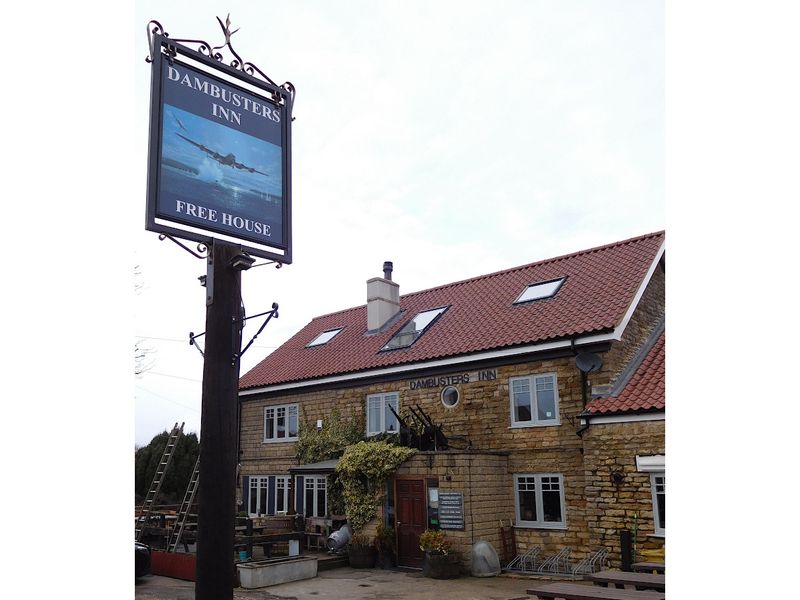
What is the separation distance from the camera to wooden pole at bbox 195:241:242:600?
22.0 ft

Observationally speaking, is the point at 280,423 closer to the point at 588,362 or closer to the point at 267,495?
the point at 267,495

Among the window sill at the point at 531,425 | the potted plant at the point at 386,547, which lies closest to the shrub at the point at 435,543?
the potted plant at the point at 386,547

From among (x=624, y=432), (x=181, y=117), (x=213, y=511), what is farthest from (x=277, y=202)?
(x=624, y=432)

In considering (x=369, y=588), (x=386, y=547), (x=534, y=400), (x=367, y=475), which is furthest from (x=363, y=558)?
(x=534, y=400)

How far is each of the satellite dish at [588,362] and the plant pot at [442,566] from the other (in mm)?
5173

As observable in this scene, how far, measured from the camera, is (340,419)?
70.8ft

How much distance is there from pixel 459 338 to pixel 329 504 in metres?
6.15

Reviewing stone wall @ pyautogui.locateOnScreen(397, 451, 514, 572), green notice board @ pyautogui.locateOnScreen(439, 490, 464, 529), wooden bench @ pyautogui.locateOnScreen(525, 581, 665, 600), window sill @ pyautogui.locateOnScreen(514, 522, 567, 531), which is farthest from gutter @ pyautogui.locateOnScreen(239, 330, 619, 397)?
wooden bench @ pyautogui.locateOnScreen(525, 581, 665, 600)

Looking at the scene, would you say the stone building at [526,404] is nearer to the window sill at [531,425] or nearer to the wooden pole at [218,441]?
the window sill at [531,425]

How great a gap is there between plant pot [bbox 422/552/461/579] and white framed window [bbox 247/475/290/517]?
783cm

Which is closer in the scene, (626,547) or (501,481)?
(626,547)

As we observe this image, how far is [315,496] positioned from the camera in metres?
21.2

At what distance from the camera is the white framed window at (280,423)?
23250 mm

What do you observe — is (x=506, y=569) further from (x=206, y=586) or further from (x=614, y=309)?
(x=206, y=586)
